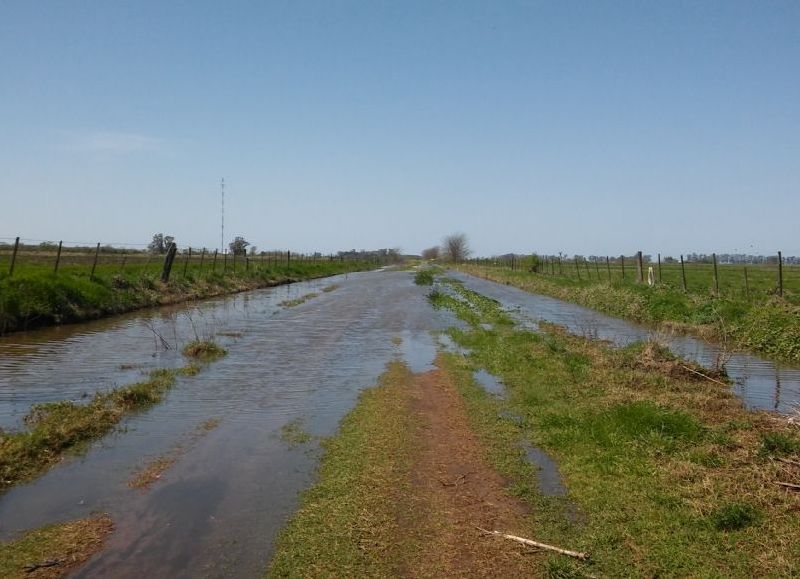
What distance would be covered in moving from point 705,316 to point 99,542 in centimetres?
1985

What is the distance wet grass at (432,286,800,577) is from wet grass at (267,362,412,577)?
132cm

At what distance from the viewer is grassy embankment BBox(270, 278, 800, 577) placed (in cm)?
493

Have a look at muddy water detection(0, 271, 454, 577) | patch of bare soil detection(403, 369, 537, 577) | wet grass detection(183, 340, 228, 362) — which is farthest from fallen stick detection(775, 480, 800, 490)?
wet grass detection(183, 340, 228, 362)

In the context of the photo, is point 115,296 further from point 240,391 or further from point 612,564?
point 612,564

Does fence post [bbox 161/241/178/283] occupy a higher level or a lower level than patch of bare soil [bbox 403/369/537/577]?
higher

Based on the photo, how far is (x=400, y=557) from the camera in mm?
4980

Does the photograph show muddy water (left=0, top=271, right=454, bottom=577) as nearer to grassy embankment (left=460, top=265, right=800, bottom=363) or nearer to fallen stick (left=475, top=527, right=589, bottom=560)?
fallen stick (left=475, top=527, right=589, bottom=560)

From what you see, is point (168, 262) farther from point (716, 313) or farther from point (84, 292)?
point (716, 313)

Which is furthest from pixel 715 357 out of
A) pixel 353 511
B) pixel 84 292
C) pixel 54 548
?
pixel 84 292

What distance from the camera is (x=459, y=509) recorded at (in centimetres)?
596

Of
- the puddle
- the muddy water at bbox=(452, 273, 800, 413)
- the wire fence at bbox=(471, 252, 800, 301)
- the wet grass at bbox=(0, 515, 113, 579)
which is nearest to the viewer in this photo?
the wet grass at bbox=(0, 515, 113, 579)

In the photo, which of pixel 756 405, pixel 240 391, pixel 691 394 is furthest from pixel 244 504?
pixel 756 405

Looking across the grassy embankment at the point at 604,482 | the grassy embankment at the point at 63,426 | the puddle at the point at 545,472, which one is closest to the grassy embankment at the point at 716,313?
the grassy embankment at the point at 604,482

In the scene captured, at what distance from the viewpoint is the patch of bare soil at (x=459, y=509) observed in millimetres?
4891
